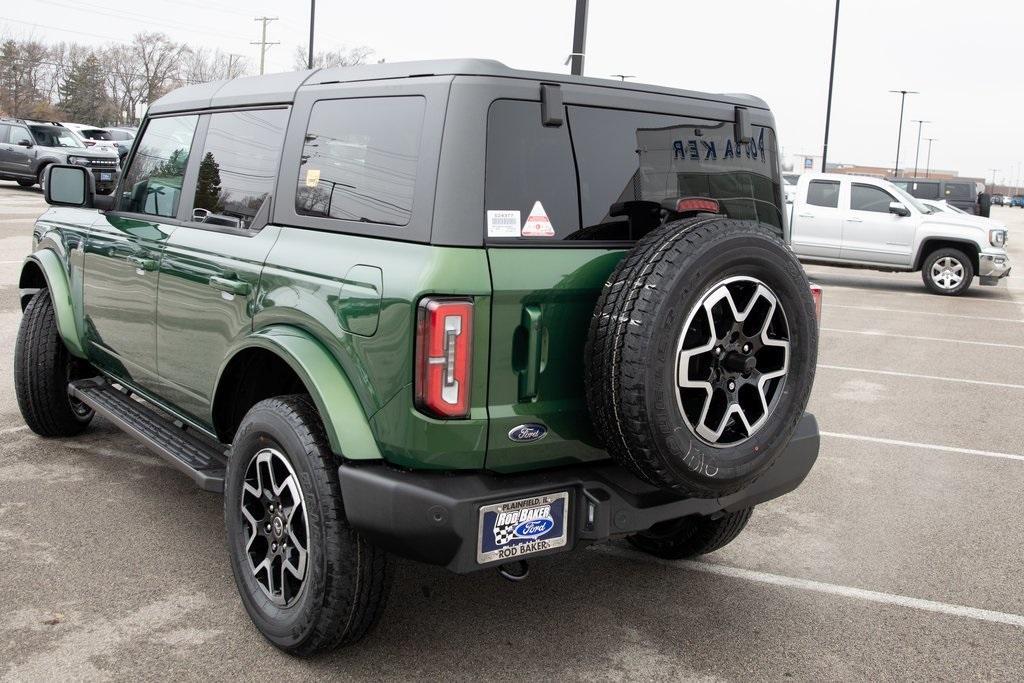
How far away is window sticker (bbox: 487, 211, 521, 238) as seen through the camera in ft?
9.84

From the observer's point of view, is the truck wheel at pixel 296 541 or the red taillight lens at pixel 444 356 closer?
the red taillight lens at pixel 444 356

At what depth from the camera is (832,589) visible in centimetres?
412

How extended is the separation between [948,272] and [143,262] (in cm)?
1456

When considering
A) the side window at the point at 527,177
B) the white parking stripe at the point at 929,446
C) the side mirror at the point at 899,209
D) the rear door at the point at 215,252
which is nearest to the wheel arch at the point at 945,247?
the side mirror at the point at 899,209

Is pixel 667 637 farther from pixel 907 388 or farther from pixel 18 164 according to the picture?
pixel 18 164

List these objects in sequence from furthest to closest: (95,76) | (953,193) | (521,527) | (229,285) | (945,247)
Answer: (95,76), (953,193), (945,247), (229,285), (521,527)

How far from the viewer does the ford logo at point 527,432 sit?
304cm

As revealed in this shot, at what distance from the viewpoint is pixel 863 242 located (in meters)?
16.4

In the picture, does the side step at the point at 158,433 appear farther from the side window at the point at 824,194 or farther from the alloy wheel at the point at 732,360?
the side window at the point at 824,194

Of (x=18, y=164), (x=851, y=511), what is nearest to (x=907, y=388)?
(x=851, y=511)

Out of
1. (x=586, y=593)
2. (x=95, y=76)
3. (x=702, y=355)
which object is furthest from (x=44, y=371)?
(x=95, y=76)

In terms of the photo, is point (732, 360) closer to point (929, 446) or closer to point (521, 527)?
point (521, 527)

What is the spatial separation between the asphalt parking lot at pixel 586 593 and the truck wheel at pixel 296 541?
157mm

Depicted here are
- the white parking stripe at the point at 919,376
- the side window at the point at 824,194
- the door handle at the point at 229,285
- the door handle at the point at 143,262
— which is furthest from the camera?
the side window at the point at 824,194
